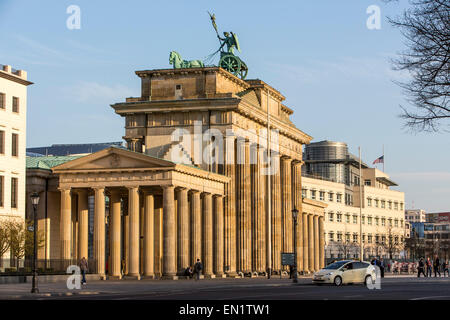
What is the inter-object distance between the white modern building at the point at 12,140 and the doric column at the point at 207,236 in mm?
16379

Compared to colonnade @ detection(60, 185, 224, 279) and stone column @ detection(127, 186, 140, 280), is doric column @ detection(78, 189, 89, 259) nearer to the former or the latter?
colonnade @ detection(60, 185, 224, 279)

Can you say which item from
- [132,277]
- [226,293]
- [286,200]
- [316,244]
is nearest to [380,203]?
[316,244]

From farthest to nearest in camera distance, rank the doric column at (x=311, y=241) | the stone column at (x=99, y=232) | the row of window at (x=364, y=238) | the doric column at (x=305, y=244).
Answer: the row of window at (x=364, y=238), the doric column at (x=311, y=241), the doric column at (x=305, y=244), the stone column at (x=99, y=232)

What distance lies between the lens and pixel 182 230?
68688 mm

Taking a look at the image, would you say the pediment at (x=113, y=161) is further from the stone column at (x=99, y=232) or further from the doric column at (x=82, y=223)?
the doric column at (x=82, y=223)

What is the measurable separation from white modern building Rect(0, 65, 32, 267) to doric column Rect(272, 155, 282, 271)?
1095 inches

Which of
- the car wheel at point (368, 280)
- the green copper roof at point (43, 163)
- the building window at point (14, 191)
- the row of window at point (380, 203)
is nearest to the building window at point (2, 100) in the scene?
the green copper roof at point (43, 163)

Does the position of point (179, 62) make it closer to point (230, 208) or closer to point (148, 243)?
point (230, 208)

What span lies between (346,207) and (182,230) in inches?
4495

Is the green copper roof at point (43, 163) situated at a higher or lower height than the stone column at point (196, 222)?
higher

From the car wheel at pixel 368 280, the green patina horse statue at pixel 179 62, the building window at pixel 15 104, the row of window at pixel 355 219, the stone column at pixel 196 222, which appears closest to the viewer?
the car wheel at pixel 368 280

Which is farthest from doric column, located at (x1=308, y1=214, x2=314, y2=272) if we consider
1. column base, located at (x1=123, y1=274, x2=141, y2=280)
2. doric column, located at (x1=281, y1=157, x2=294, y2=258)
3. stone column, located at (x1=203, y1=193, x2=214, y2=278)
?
column base, located at (x1=123, y1=274, x2=141, y2=280)

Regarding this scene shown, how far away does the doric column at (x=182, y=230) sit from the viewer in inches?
2707
